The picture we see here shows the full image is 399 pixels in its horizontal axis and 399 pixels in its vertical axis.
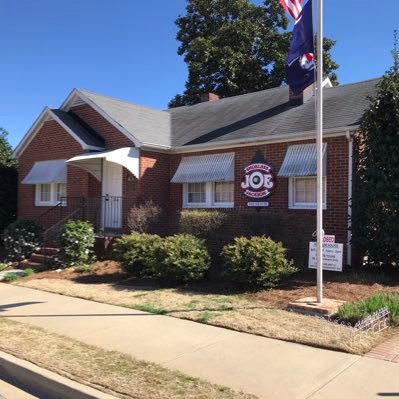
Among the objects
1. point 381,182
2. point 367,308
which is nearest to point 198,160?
point 381,182

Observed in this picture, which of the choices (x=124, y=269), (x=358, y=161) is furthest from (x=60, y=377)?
(x=358, y=161)

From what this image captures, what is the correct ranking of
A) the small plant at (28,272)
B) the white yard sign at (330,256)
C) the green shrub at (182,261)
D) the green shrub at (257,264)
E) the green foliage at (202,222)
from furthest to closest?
the small plant at (28,272) < the green foliage at (202,222) < the green shrub at (182,261) < the green shrub at (257,264) < the white yard sign at (330,256)

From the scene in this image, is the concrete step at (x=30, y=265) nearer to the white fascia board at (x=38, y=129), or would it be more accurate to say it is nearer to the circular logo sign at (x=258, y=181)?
the white fascia board at (x=38, y=129)

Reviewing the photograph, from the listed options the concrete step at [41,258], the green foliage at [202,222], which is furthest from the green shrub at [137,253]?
the concrete step at [41,258]

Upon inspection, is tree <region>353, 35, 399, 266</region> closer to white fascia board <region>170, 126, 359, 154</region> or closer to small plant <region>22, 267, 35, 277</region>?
white fascia board <region>170, 126, 359, 154</region>

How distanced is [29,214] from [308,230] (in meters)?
11.1

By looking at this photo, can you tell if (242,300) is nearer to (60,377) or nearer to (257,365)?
(257,365)

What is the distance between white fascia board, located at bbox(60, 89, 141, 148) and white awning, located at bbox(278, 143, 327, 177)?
4557 millimetres

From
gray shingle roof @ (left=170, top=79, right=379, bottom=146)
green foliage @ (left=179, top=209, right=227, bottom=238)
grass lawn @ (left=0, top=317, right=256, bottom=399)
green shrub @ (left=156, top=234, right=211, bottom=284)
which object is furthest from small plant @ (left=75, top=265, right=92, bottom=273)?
grass lawn @ (left=0, top=317, right=256, bottom=399)

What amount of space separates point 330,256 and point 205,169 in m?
6.66

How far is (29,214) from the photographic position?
17.6 metres

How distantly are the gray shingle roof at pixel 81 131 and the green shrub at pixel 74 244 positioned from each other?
3565mm

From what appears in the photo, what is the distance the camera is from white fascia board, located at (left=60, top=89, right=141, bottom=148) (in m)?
14.7

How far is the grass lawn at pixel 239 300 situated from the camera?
20.5 feet
